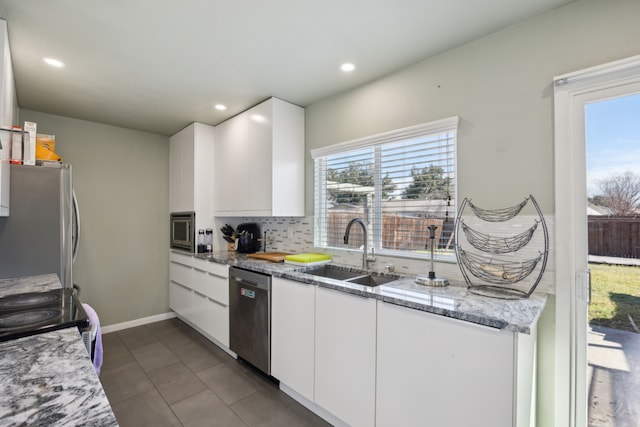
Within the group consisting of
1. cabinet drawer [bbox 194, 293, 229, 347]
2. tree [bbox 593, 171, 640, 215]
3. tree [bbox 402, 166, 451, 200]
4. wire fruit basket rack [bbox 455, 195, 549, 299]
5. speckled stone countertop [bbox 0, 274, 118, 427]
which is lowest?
cabinet drawer [bbox 194, 293, 229, 347]

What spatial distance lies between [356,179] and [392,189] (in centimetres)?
37

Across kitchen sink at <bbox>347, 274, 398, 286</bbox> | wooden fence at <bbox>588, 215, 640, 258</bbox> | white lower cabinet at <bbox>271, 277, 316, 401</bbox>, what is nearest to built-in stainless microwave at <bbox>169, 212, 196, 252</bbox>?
white lower cabinet at <bbox>271, 277, 316, 401</bbox>

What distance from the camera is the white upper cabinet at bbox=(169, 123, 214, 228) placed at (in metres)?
3.53

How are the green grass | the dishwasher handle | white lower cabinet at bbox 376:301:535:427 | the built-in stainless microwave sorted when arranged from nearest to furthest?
white lower cabinet at bbox 376:301:535:427 → the green grass → the dishwasher handle → the built-in stainless microwave

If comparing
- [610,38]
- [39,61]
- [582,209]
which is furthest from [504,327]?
[39,61]

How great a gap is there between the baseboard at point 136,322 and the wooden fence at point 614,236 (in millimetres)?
4275

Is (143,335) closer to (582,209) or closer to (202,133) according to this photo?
(202,133)

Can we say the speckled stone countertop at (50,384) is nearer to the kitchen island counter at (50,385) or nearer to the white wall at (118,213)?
the kitchen island counter at (50,385)

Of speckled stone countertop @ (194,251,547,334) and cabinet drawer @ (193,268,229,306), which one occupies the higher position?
speckled stone countertop @ (194,251,547,334)

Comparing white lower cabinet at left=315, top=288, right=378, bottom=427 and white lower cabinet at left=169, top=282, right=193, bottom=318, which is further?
white lower cabinet at left=169, top=282, right=193, bottom=318

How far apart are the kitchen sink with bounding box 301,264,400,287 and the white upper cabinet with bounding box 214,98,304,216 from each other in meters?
0.65

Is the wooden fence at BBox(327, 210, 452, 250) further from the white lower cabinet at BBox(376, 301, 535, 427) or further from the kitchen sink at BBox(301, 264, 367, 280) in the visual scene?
the white lower cabinet at BBox(376, 301, 535, 427)

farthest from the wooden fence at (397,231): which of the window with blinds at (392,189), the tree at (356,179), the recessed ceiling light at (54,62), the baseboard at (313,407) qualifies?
the recessed ceiling light at (54,62)

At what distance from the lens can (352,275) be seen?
241cm
